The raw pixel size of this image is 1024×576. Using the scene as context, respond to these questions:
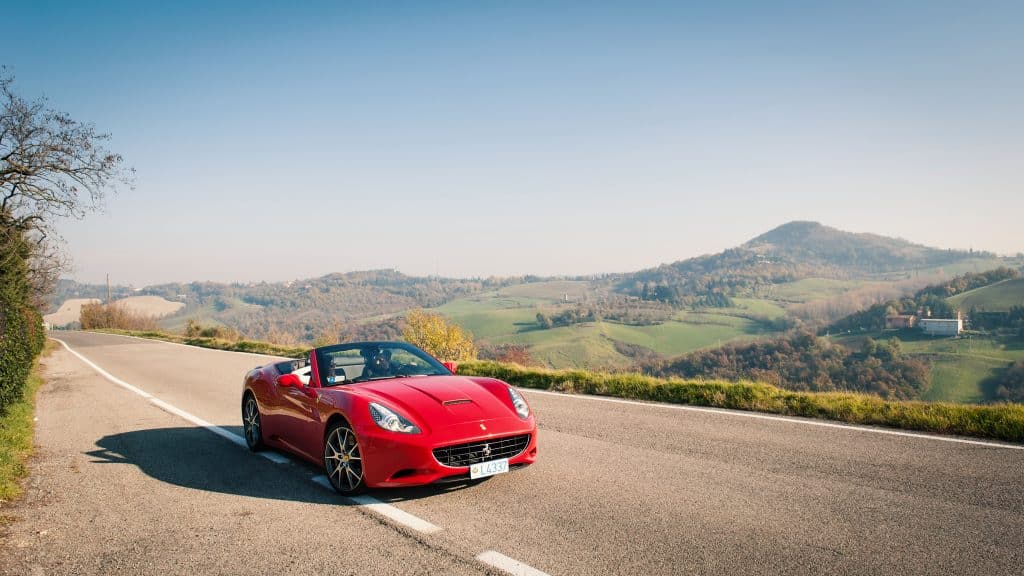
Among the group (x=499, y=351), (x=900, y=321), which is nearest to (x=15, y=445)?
(x=499, y=351)

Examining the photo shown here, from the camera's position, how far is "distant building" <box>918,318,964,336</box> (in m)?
97.9

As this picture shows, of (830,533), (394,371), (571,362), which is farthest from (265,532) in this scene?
(571,362)

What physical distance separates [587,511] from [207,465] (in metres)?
4.41

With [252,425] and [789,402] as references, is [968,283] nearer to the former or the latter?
[789,402]

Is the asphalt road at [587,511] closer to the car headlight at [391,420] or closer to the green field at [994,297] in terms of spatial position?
the car headlight at [391,420]

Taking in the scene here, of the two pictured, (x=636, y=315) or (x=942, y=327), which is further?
(x=636, y=315)

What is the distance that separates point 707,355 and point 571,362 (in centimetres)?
2488

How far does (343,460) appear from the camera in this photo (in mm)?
5707

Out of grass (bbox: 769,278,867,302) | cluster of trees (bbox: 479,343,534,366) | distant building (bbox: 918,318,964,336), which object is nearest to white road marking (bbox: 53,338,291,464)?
cluster of trees (bbox: 479,343,534,366)

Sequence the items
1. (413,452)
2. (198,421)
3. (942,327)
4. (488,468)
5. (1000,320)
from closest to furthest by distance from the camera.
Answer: (413,452) → (488,468) → (198,421) → (942,327) → (1000,320)

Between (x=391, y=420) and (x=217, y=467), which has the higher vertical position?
(x=391, y=420)

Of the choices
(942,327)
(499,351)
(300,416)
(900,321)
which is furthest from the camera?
(900,321)

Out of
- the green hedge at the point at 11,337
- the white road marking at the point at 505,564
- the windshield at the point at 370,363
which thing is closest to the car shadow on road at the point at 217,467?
the windshield at the point at 370,363

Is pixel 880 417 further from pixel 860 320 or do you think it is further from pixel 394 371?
pixel 860 320
